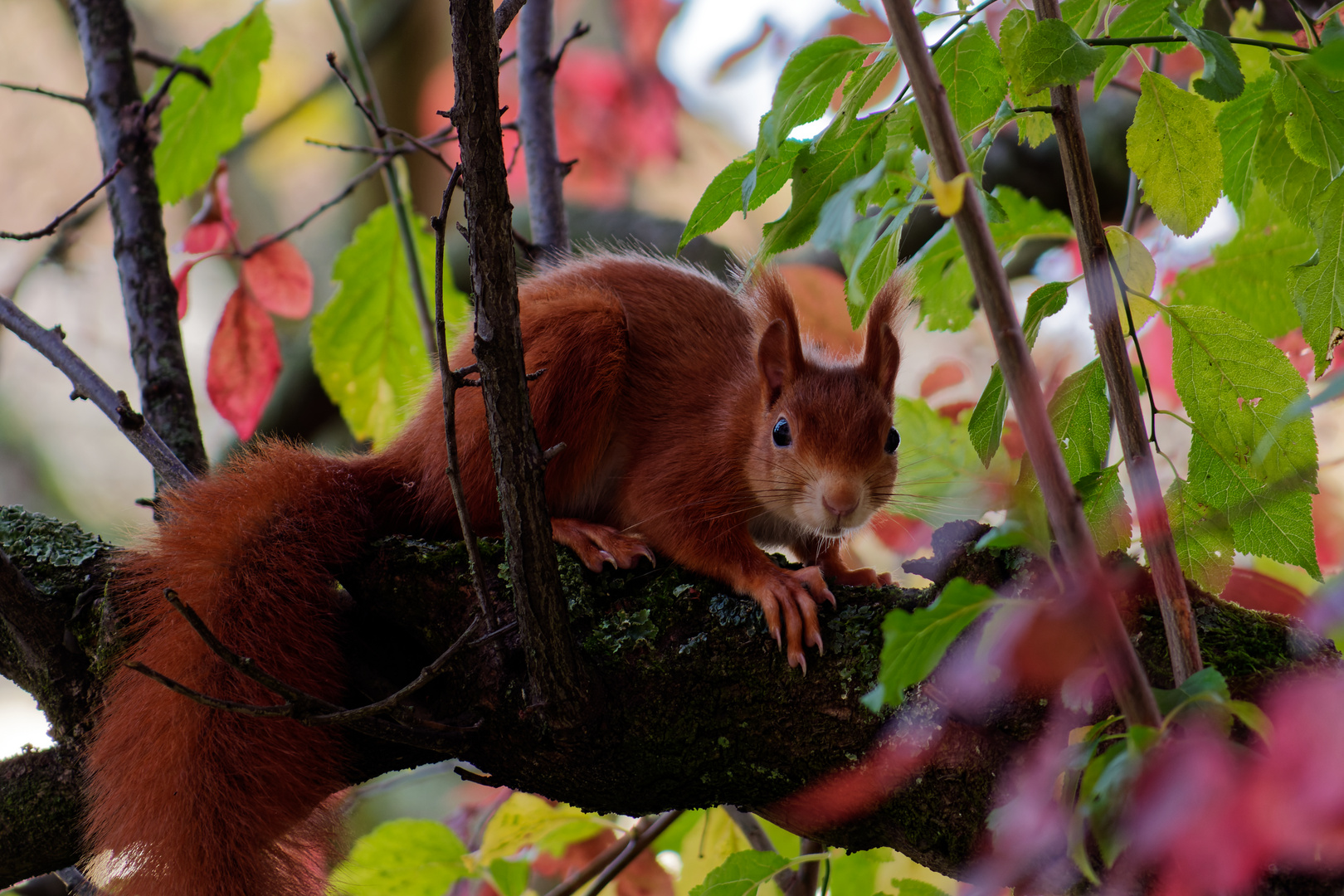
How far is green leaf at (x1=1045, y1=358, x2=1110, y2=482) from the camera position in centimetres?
105

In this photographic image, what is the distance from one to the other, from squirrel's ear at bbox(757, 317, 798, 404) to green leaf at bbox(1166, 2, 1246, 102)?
93 centimetres

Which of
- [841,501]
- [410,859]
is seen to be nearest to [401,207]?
[841,501]

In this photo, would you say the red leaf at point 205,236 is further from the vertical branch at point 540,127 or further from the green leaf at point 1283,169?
the green leaf at point 1283,169

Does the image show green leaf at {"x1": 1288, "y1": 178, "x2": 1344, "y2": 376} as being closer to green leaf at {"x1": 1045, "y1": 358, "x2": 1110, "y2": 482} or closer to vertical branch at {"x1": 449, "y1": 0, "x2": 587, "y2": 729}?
green leaf at {"x1": 1045, "y1": 358, "x2": 1110, "y2": 482}

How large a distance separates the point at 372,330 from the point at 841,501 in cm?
117

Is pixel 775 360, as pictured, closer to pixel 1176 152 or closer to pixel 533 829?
pixel 1176 152

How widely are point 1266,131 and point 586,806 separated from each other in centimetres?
109

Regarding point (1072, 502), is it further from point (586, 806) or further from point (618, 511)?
point (618, 511)

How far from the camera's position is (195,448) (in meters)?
1.99

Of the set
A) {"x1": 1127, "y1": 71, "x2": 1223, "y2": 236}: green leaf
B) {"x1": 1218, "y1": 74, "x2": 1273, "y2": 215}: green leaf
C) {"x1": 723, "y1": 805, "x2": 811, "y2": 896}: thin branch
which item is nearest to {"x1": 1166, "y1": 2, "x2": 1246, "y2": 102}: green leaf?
{"x1": 1127, "y1": 71, "x2": 1223, "y2": 236}: green leaf

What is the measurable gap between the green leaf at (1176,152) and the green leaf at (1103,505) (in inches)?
9.8

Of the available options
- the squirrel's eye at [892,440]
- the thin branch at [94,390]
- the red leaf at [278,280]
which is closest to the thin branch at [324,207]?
the red leaf at [278,280]

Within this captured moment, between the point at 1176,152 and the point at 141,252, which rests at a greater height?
the point at 141,252

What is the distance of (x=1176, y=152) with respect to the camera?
0.98 metres
